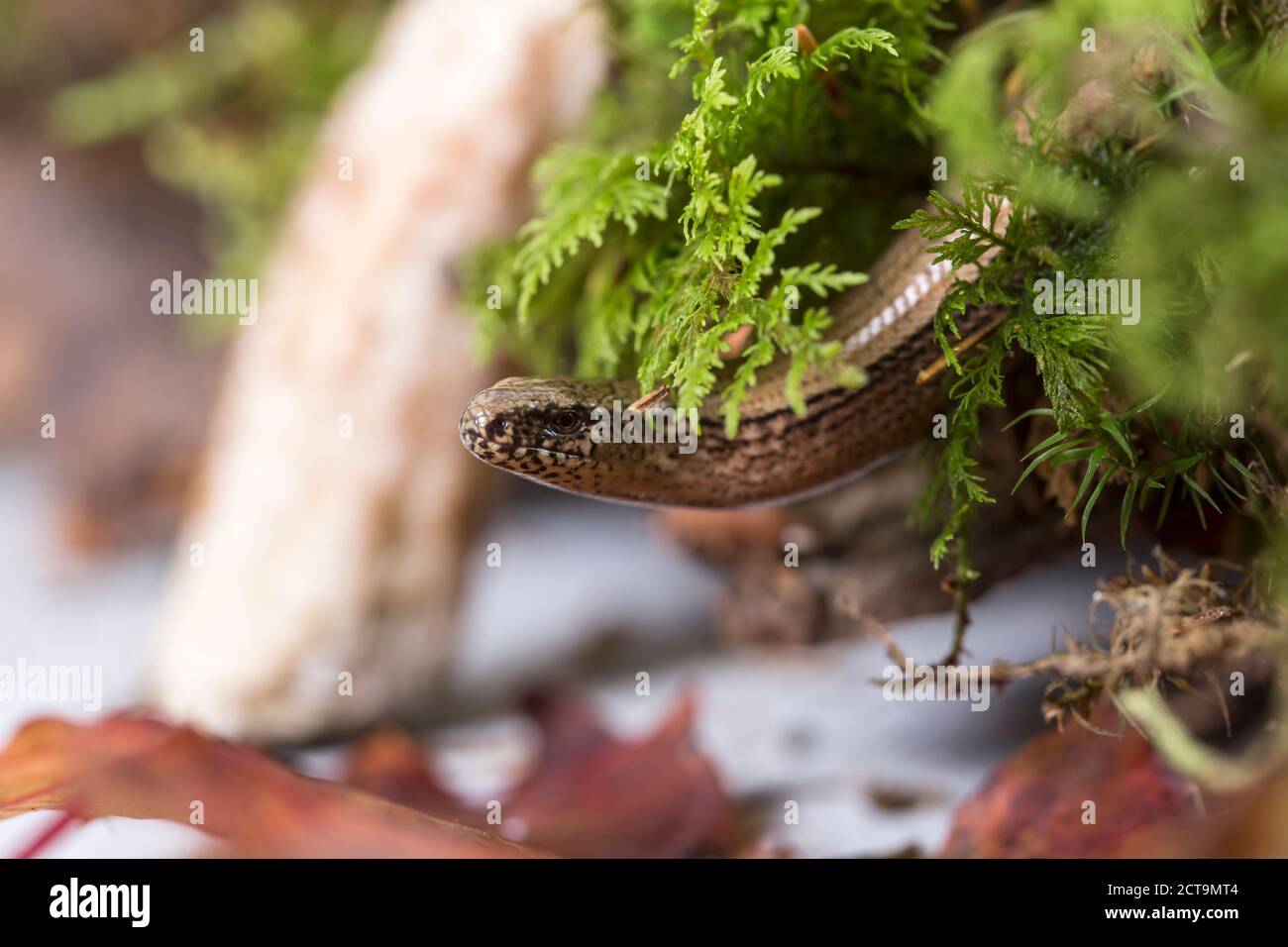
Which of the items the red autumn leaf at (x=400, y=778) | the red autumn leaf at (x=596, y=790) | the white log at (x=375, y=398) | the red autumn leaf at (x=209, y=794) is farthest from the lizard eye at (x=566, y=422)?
the white log at (x=375, y=398)

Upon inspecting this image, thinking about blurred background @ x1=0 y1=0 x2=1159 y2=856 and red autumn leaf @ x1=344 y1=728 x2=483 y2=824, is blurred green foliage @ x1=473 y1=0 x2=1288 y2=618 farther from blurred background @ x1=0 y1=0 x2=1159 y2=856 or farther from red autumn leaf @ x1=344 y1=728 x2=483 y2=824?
red autumn leaf @ x1=344 y1=728 x2=483 y2=824

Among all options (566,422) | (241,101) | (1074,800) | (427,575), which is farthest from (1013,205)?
(241,101)

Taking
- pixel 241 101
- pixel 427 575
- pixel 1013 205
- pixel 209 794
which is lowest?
pixel 209 794

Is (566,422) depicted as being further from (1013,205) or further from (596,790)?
(596,790)

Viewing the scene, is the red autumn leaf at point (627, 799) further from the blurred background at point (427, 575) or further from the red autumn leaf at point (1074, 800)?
the red autumn leaf at point (1074, 800)

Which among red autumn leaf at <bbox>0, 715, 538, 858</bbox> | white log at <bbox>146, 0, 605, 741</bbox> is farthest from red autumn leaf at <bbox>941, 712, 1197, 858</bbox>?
white log at <bbox>146, 0, 605, 741</bbox>

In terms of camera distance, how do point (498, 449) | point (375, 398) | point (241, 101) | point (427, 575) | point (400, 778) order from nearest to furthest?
point (498, 449), point (400, 778), point (375, 398), point (427, 575), point (241, 101)

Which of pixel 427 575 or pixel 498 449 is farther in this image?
pixel 427 575

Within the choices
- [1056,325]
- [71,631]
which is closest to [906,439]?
[1056,325]
